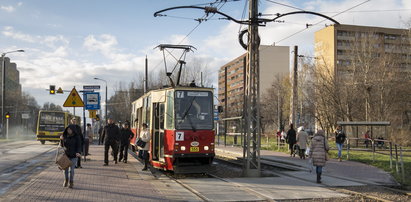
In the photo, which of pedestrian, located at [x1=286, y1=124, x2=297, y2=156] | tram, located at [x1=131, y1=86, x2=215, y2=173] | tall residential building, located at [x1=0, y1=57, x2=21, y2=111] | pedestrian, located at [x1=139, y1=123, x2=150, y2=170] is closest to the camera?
tram, located at [x1=131, y1=86, x2=215, y2=173]

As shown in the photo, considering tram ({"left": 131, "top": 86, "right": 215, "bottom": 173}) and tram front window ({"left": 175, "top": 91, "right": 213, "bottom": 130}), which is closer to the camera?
tram ({"left": 131, "top": 86, "right": 215, "bottom": 173})

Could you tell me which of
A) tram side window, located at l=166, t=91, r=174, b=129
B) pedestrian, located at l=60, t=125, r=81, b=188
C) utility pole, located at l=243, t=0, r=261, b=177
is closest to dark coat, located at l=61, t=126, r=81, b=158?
pedestrian, located at l=60, t=125, r=81, b=188

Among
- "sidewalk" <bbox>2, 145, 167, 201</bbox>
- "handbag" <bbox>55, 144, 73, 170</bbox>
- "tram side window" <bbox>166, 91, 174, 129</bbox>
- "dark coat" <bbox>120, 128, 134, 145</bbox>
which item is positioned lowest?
"sidewalk" <bbox>2, 145, 167, 201</bbox>

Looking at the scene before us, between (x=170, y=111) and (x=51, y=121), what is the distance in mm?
24359

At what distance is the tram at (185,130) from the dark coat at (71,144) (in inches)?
140

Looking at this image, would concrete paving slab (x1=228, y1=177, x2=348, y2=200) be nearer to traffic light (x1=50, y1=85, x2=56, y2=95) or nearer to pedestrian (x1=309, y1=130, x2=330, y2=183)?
pedestrian (x1=309, y1=130, x2=330, y2=183)

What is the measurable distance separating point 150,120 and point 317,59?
27932mm

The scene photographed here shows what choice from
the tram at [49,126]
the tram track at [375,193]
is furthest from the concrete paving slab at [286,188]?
the tram at [49,126]

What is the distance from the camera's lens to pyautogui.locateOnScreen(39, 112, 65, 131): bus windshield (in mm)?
35156

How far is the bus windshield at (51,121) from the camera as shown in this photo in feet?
115

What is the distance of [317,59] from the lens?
4028 centimetres

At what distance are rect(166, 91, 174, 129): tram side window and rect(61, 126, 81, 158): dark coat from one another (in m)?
3.77

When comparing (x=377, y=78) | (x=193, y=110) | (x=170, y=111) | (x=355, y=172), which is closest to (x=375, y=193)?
(x=355, y=172)

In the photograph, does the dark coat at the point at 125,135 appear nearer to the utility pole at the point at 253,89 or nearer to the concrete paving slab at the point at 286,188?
the utility pole at the point at 253,89
